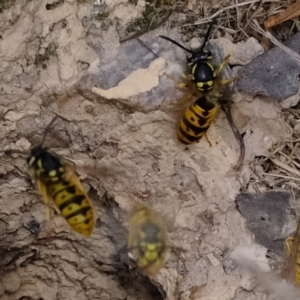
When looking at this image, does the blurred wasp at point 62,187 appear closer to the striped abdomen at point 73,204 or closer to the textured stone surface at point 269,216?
the striped abdomen at point 73,204

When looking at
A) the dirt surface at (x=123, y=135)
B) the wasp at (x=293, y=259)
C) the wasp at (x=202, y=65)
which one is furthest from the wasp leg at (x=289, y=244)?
the wasp at (x=202, y=65)

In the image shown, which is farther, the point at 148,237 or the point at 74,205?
the point at 148,237

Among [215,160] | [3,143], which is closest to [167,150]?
[215,160]

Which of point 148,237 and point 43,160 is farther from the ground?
point 43,160

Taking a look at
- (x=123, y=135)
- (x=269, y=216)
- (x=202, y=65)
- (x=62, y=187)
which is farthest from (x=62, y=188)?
(x=269, y=216)

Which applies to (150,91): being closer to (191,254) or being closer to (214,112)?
(214,112)

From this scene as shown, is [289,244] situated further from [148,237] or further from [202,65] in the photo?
[202,65]

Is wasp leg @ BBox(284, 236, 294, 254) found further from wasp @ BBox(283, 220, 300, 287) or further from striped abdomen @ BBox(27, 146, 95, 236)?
striped abdomen @ BBox(27, 146, 95, 236)

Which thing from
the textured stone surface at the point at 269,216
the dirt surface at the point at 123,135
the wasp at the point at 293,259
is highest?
the dirt surface at the point at 123,135
